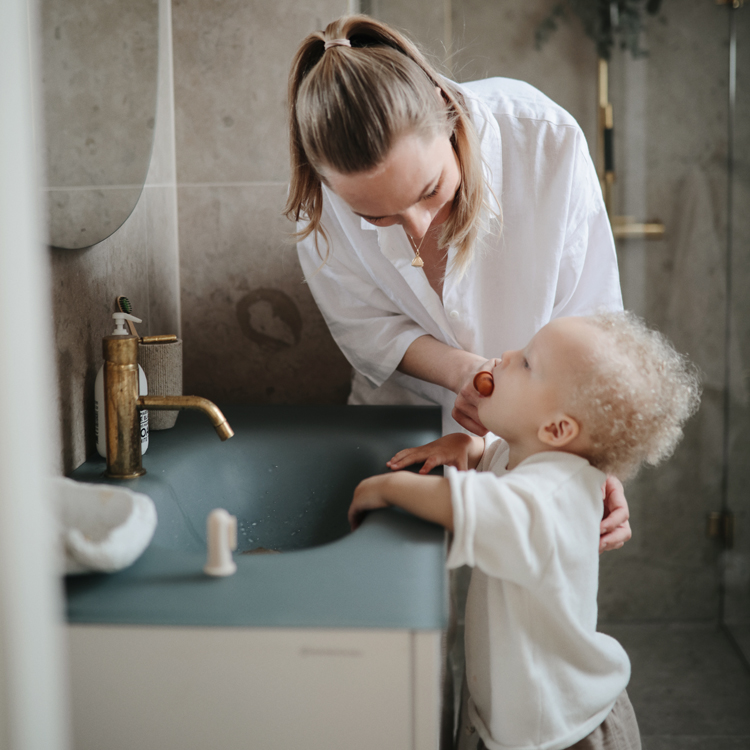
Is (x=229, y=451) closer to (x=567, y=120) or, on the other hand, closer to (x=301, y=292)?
(x=301, y=292)

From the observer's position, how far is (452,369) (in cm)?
118

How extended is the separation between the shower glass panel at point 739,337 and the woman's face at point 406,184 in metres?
1.14

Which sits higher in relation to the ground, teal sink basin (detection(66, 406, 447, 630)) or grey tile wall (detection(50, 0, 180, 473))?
grey tile wall (detection(50, 0, 180, 473))

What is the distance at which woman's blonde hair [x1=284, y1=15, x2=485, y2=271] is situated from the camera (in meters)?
0.88

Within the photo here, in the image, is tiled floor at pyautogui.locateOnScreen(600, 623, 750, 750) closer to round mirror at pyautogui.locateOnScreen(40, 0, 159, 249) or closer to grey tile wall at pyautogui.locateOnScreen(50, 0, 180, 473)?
grey tile wall at pyautogui.locateOnScreen(50, 0, 180, 473)

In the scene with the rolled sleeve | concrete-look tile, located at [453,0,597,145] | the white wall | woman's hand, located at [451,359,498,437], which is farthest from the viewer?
concrete-look tile, located at [453,0,597,145]

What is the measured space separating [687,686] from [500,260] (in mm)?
1280

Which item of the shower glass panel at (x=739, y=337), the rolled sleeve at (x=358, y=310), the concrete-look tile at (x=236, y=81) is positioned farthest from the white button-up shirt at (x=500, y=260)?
the shower glass panel at (x=739, y=337)

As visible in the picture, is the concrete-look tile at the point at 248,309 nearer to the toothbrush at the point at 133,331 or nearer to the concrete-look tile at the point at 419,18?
the toothbrush at the point at 133,331

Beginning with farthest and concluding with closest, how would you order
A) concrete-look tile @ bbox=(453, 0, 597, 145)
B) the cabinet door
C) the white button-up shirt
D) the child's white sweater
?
concrete-look tile @ bbox=(453, 0, 597, 145) → the white button-up shirt → the child's white sweater → the cabinet door

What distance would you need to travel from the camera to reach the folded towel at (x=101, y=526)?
615mm

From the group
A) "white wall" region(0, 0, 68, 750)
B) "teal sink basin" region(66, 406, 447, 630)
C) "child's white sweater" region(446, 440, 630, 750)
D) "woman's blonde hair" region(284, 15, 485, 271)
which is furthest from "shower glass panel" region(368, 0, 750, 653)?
"white wall" region(0, 0, 68, 750)

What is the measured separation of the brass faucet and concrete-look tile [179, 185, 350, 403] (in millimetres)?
552

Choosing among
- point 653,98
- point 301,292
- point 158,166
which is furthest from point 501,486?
point 653,98
